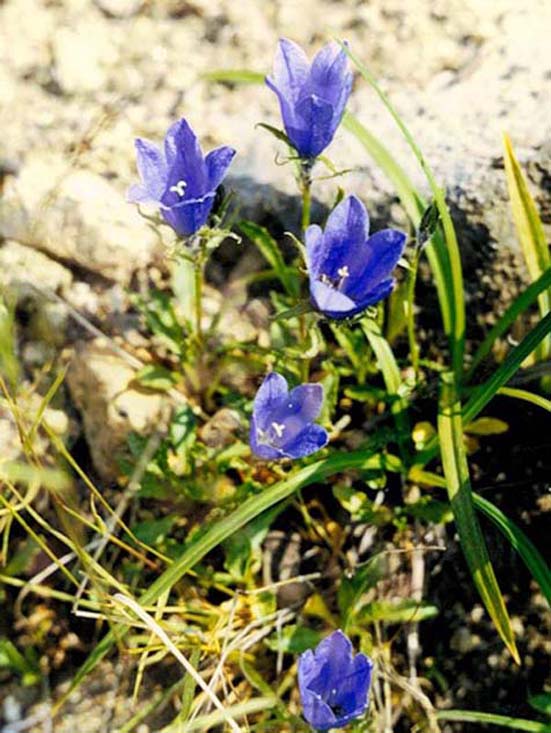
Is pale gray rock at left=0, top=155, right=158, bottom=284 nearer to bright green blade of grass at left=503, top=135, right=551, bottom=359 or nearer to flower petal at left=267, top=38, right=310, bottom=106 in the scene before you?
flower petal at left=267, top=38, right=310, bottom=106

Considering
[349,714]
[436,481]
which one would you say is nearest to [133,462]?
[436,481]

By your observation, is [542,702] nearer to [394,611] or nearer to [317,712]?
[394,611]

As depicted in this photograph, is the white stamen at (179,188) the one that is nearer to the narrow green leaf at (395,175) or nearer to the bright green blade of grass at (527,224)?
the narrow green leaf at (395,175)

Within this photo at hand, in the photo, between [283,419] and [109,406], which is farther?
[109,406]

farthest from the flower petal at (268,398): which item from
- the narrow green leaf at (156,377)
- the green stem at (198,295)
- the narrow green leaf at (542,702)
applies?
the narrow green leaf at (542,702)

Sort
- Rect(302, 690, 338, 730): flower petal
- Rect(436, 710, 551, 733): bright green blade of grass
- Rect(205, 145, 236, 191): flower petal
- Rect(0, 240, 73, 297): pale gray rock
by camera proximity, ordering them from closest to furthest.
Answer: Rect(302, 690, 338, 730): flower petal, Rect(205, 145, 236, 191): flower petal, Rect(436, 710, 551, 733): bright green blade of grass, Rect(0, 240, 73, 297): pale gray rock

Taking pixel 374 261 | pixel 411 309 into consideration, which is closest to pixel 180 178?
pixel 374 261

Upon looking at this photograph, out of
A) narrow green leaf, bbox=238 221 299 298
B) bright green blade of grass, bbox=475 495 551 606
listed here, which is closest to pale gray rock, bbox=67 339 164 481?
narrow green leaf, bbox=238 221 299 298
